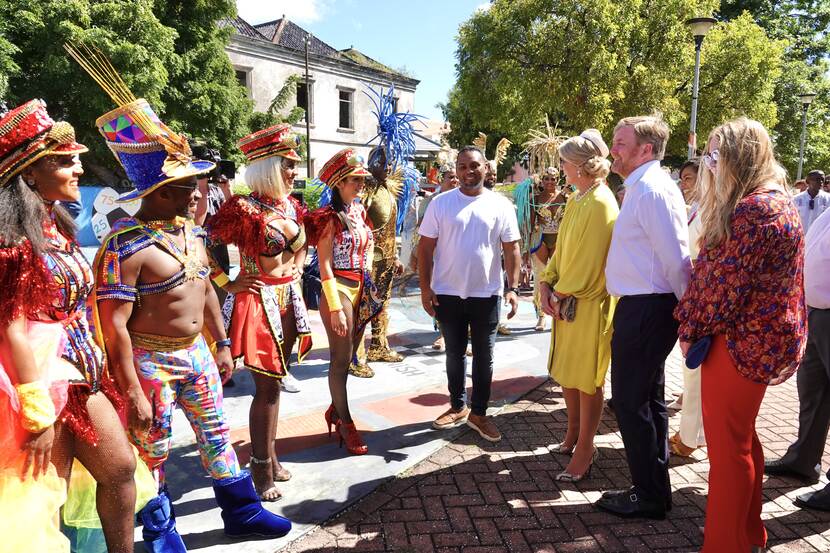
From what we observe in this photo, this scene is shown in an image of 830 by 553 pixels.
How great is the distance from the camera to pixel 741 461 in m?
2.54

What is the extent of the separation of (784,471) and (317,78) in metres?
28.2

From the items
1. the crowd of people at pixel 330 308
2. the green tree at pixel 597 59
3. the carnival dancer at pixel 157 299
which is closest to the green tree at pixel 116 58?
the green tree at pixel 597 59

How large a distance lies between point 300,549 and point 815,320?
3.29 metres

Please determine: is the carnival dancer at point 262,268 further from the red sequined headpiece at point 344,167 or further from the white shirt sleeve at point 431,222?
the white shirt sleeve at point 431,222

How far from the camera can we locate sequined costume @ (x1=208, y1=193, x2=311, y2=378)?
10.2ft

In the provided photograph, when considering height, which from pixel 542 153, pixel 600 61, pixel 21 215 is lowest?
pixel 21 215

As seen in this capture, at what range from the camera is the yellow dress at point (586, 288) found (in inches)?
127

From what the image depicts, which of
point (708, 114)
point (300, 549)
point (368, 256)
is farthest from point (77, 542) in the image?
point (708, 114)

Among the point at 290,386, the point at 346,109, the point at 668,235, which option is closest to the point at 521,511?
the point at 668,235

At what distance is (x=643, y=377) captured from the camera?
2.91 m

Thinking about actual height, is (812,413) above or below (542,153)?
below

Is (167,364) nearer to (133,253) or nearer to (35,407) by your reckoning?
(133,253)

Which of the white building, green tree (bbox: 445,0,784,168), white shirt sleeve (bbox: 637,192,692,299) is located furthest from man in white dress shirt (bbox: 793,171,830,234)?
the white building

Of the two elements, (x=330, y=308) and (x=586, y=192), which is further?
(x=330, y=308)
